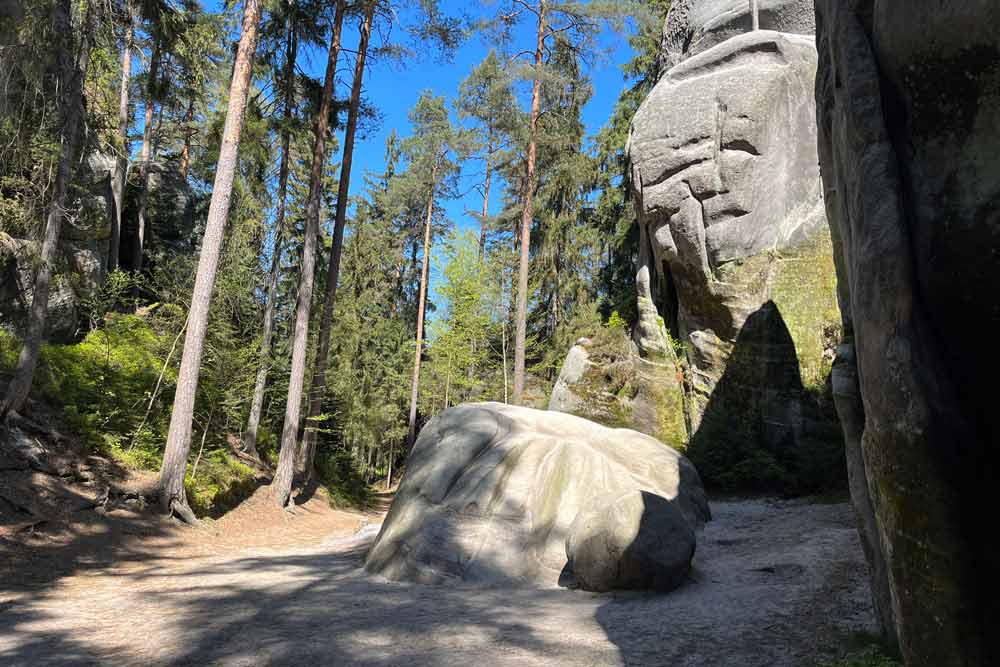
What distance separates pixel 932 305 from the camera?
9.20 feet

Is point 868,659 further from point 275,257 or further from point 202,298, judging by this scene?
Answer: point 275,257

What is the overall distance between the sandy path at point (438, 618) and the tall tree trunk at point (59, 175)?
3.81 m

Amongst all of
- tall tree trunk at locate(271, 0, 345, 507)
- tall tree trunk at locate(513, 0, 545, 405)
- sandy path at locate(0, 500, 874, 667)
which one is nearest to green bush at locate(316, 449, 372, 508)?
tall tree trunk at locate(271, 0, 345, 507)

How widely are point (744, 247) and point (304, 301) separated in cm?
1011

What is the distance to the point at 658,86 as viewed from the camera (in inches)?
615

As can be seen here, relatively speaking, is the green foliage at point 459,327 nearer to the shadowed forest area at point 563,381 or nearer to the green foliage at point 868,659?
the shadowed forest area at point 563,381

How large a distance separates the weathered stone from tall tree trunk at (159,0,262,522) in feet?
21.9

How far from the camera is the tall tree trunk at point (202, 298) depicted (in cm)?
924

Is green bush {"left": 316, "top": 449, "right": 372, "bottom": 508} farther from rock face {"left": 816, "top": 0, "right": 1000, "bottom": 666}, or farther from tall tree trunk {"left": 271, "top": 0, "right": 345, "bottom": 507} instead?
rock face {"left": 816, "top": 0, "right": 1000, "bottom": 666}

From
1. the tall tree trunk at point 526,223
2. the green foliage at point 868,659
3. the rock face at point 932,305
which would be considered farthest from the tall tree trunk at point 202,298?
the rock face at point 932,305

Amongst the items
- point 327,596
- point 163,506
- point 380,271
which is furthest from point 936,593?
point 380,271

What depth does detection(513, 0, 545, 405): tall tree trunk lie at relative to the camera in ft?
50.4

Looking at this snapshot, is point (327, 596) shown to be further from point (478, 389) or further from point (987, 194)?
point (478, 389)

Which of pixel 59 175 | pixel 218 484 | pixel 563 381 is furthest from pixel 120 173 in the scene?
pixel 563 381
